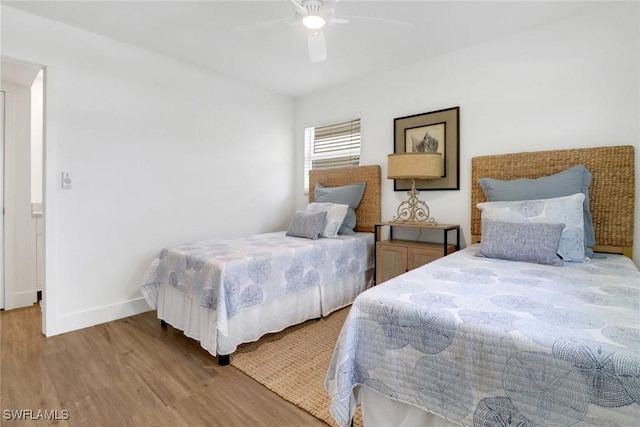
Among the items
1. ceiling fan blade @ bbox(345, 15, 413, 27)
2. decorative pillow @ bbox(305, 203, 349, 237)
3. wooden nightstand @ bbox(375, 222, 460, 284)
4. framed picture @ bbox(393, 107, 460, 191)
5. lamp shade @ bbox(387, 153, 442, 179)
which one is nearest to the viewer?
ceiling fan blade @ bbox(345, 15, 413, 27)

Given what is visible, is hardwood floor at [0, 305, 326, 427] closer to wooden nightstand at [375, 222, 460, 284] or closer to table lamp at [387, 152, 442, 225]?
wooden nightstand at [375, 222, 460, 284]

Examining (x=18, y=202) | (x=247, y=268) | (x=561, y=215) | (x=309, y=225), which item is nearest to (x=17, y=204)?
(x=18, y=202)

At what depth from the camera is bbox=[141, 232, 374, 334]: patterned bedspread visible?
208cm

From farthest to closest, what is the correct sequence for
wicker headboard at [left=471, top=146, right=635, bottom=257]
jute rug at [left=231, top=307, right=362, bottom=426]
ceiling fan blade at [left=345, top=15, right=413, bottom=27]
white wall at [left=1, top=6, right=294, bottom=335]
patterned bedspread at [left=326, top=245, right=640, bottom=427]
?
white wall at [left=1, top=6, right=294, bottom=335], ceiling fan blade at [left=345, top=15, right=413, bottom=27], wicker headboard at [left=471, top=146, right=635, bottom=257], jute rug at [left=231, top=307, right=362, bottom=426], patterned bedspread at [left=326, top=245, right=640, bottom=427]

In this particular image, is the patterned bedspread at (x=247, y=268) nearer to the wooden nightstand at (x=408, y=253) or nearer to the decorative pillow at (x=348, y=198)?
the wooden nightstand at (x=408, y=253)

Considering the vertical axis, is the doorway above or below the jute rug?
above

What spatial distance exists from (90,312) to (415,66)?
388cm

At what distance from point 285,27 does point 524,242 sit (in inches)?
94.5

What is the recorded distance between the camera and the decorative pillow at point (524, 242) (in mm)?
1835

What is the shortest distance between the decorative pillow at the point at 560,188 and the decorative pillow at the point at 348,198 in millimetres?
1516

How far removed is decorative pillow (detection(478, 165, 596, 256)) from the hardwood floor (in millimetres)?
2074

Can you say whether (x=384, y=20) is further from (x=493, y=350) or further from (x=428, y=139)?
(x=493, y=350)

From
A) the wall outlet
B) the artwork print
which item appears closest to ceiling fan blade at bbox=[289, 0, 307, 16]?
the artwork print

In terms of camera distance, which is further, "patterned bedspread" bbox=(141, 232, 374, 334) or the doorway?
the doorway
